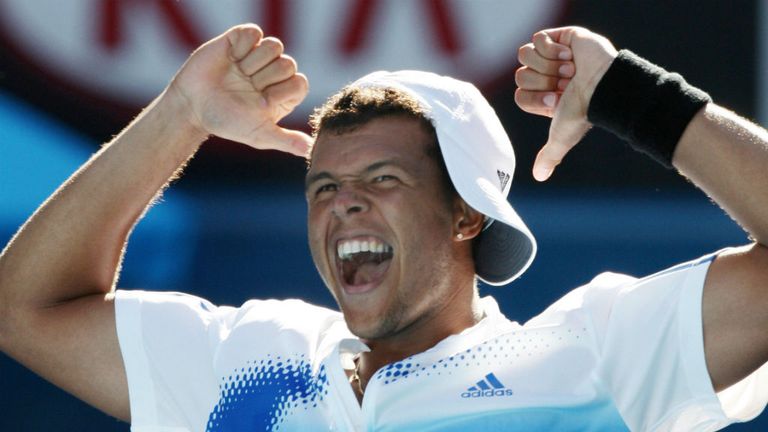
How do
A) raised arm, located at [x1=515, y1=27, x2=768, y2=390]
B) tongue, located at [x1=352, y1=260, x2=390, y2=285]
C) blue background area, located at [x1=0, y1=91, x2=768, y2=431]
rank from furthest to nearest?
blue background area, located at [x1=0, y1=91, x2=768, y2=431] → tongue, located at [x1=352, y1=260, x2=390, y2=285] → raised arm, located at [x1=515, y1=27, x2=768, y2=390]

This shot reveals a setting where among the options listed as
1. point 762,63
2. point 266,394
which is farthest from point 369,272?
point 762,63

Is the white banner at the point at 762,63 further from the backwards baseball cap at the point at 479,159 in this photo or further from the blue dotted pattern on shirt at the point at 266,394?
the blue dotted pattern on shirt at the point at 266,394

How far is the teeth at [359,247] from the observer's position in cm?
260

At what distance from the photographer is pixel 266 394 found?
261 centimetres

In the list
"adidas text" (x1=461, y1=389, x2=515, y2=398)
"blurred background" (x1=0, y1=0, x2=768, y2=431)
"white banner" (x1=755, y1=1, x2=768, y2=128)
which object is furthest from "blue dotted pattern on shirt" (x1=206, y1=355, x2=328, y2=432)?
"white banner" (x1=755, y1=1, x2=768, y2=128)

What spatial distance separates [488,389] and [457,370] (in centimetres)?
7

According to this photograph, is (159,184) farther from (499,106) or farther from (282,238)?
(499,106)

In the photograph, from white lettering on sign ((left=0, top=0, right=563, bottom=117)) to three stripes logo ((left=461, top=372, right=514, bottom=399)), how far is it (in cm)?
109

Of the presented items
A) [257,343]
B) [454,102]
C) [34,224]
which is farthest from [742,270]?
[34,224]

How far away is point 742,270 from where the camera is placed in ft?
7.80

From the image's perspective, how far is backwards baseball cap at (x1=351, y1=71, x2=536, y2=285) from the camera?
8.64 feet

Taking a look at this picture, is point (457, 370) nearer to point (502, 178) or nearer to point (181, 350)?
point (502, 178)

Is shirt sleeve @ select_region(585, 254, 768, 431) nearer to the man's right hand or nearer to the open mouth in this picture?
the open mouth

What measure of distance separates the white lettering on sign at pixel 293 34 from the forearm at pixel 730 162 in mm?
1057
